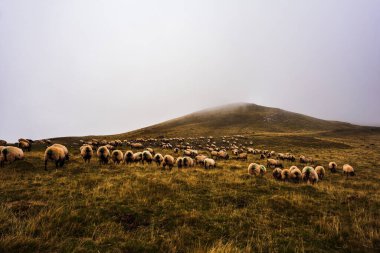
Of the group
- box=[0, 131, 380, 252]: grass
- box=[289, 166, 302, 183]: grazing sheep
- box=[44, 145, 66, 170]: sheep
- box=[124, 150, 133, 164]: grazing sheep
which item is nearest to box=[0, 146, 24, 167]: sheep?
box=[44, 145, 66, 170]: sheep

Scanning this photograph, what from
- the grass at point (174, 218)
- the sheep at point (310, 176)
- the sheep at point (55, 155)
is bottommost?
the sheep at point (310, 176)

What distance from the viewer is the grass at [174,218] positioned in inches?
208

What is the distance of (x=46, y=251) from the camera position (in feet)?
14.9

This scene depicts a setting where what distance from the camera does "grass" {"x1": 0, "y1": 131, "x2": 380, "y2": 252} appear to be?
5.29 metres

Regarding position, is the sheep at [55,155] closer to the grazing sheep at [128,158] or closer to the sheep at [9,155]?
the sheep at [9,155]

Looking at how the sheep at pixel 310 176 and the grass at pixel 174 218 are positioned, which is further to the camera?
the sheep at pixel 310 176

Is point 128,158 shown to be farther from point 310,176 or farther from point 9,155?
point 310,176

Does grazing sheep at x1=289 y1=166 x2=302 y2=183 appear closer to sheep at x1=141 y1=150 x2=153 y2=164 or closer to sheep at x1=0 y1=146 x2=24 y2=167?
sheep at x1=141 y1=150 x2=153 y2=164

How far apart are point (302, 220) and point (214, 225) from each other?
372cm

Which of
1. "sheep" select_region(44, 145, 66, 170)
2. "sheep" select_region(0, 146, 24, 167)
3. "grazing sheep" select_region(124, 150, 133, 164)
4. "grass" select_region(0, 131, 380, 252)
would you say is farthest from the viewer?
"grazing sheep" select_region(124, 150, 133, 164)

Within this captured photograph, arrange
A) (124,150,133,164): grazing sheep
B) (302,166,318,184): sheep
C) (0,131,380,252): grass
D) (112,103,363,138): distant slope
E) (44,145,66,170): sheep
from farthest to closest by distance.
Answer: (112,103,363,138): distant slope
(124,150,133,164): grazing sheep
(44,145,66,170): sheep
(302,166,318,184): sheep
(0,131,380,252): grass

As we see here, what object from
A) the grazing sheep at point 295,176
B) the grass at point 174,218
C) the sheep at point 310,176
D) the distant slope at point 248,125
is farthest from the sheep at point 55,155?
the distant slope at point 248,125

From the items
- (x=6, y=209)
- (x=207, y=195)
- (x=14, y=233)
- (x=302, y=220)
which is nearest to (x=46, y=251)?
(x=14, y=233)

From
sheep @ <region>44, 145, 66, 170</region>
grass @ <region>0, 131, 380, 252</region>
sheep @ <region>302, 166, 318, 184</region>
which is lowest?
sheep @ <region>302, 166, 318, 184</region>
